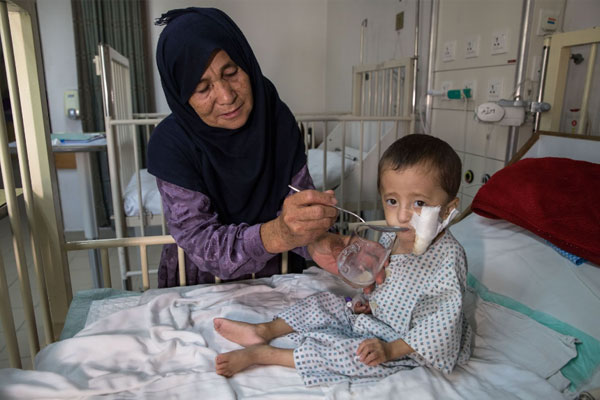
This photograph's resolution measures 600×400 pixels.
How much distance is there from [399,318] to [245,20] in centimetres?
415

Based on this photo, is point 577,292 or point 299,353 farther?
point 577,292

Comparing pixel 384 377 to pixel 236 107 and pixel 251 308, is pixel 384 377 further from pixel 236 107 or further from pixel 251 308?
pixel 236 107

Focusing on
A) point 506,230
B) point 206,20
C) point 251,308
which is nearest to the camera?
point 206,20

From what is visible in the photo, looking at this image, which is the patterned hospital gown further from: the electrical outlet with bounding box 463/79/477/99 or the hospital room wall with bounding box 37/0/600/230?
the hospital room wall with bounding box 37/0/600/230

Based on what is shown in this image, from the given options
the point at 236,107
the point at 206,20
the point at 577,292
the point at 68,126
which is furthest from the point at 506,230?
the point at 68,126

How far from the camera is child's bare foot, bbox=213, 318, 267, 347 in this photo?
1.12 metres

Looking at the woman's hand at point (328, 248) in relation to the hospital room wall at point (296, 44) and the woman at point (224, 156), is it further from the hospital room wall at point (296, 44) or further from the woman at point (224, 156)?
the hospital room wall at point (296, 44)

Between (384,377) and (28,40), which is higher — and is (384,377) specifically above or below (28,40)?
below

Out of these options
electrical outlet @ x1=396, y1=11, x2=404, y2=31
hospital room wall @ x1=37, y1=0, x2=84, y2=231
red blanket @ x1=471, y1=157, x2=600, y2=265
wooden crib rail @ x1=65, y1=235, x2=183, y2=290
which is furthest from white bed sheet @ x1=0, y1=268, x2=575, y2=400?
hospital room wall @ x1=37, y1=0, x2=84, y2=231

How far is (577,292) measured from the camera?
47.3 inches

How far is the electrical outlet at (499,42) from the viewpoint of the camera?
78.1 inches

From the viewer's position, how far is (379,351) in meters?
0.97

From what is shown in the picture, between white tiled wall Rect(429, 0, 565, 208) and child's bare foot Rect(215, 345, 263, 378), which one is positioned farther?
white tiled wall Rect(429, 0, 565, 208)

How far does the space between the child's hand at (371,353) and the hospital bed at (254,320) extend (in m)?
0.06
